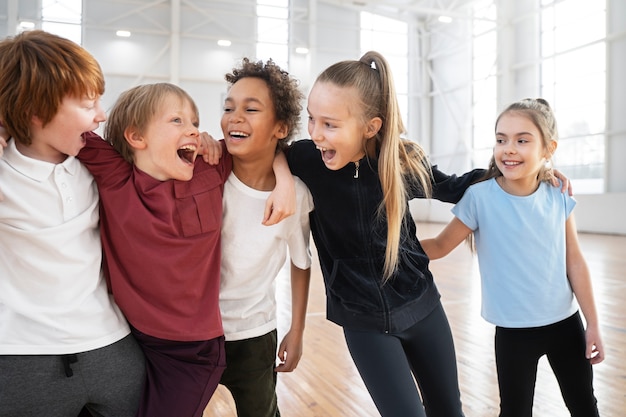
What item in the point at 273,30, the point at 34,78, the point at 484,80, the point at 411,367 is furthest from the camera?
the point at 273,30

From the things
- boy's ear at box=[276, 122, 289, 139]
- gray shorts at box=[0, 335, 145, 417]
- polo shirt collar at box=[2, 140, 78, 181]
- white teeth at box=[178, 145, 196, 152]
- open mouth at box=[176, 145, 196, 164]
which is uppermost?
boy's ear at box=[276, 122, 289, 139]

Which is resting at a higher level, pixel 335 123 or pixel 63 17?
pixel 63 17

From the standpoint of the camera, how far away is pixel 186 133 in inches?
53.4

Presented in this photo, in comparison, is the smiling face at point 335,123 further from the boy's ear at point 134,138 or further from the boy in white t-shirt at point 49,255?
the boy in white t-shirt at point 49,255

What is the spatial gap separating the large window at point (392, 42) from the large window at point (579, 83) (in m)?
4.29

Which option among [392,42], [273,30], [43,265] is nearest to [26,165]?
[43,265]

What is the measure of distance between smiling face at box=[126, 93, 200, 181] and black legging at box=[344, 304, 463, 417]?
66 cm

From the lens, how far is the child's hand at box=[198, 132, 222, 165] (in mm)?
1431

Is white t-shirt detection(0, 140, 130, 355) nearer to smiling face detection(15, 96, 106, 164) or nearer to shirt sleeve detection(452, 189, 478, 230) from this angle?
smiling face detection(15, 96, 106, 164)

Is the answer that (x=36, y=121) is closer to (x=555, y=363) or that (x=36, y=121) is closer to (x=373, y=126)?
(x=373, y=126)

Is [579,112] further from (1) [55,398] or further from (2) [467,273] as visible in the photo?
(1) [55,398]

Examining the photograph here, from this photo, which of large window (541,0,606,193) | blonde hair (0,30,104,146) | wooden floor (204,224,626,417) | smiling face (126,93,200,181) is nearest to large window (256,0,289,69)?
large window (541,0,606,193)

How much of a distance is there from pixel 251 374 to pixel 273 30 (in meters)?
13.1

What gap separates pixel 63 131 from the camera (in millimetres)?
1117
